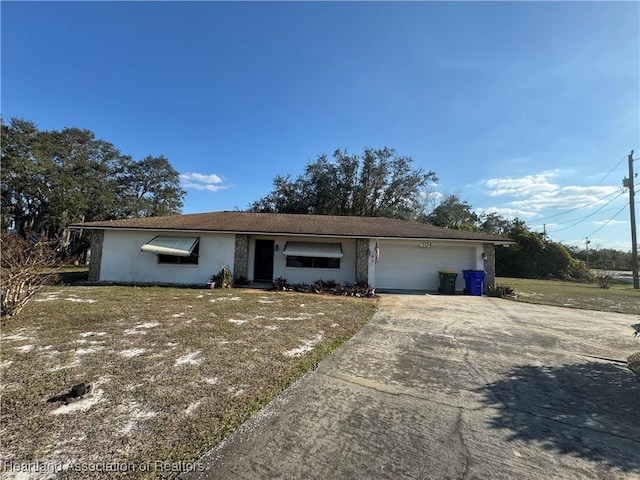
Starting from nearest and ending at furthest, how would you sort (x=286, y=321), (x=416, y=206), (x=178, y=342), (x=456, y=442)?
(x=456, y=442) → (x=178, y=342) → (x=286, y=321) → (x=416, y=206)

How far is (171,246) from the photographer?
14.2m

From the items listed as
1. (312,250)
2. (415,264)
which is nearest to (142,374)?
(312,250)

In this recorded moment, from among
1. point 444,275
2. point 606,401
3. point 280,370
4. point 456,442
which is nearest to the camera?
point 456,442

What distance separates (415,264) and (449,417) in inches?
505

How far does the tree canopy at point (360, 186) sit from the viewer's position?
35281 mm

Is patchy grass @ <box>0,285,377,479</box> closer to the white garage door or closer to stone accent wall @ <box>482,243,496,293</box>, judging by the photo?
the white garage door

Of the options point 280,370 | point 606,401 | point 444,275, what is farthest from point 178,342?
point 444,275

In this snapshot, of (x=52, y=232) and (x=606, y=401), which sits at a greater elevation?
(x=52, y=232)

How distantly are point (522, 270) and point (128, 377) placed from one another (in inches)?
1279

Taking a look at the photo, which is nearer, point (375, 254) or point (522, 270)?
point (375, 254)

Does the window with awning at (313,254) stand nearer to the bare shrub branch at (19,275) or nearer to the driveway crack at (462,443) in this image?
the bare shrub branch at (19,275)

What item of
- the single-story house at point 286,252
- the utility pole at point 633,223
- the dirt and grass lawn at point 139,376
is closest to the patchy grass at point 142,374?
the dirt and grass lawn at point 139,376

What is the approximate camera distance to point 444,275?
1484 cm

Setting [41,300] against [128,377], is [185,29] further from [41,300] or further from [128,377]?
[128,377]
